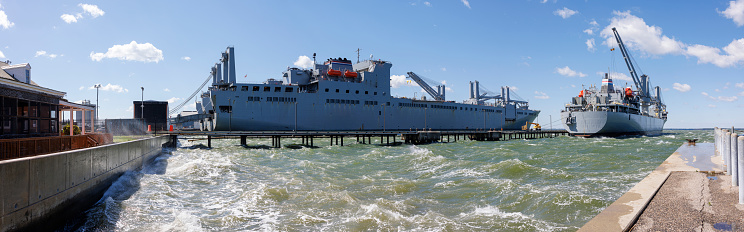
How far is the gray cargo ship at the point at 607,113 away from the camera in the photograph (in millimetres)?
55125

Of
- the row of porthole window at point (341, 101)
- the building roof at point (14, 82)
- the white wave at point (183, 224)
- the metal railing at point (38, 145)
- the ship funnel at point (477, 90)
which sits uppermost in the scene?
the ship funnel at point (477, 90)

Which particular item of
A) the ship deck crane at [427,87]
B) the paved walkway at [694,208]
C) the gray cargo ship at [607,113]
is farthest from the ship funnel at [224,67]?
the paved walkway at [694,208]

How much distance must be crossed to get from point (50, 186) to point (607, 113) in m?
60.7

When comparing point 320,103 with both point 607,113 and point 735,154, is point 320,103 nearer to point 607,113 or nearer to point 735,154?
point 607,113

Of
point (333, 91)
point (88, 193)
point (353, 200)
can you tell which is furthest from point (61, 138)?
point (333, 91)

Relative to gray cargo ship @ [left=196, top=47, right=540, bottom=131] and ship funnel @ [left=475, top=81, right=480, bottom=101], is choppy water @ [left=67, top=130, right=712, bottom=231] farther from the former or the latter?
ship funnel @ [left=475, top=81, right=480, bottom=101]

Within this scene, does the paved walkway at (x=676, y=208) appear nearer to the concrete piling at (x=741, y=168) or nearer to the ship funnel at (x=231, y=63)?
the concrete piling at (x=741, y=168)

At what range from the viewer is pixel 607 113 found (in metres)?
54.1

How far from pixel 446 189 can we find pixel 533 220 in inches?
168

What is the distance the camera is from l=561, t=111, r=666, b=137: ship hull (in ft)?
179

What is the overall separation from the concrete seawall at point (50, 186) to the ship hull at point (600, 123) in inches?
2288

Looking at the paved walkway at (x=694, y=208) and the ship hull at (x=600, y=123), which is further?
the ship hull at (x=600, y=123)

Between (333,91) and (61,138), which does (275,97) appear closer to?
(333,91)

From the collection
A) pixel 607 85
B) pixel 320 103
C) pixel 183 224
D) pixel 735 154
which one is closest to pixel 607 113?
pixel 607 85
